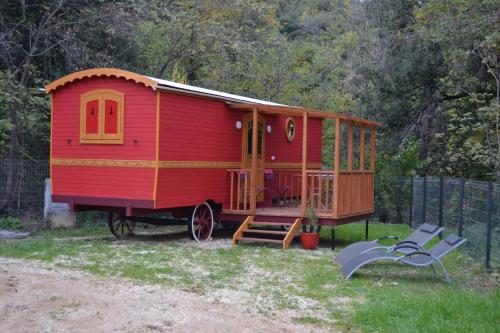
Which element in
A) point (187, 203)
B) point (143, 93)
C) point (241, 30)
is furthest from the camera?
point (241, 30)

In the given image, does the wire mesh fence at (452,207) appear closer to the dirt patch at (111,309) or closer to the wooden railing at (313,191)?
the wooden railing at (313,191)

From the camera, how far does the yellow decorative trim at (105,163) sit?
10523 millimetres

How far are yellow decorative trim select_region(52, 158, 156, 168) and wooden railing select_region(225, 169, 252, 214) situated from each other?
2.33 metres

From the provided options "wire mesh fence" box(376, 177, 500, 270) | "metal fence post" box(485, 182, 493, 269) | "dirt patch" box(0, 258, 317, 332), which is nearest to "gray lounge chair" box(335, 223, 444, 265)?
"wire mesh fence" box(376, 177, 500, 270)

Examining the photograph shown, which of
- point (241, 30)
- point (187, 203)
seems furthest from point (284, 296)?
point (241, 30)

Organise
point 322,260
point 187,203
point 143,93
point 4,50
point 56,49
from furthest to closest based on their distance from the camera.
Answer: point 56,49 < point 4,50 < point 187,203 < point 143,93 < point 322,260

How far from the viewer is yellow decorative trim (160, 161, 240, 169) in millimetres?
10719

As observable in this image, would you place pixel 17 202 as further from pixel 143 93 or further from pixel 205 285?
pixel 205 285

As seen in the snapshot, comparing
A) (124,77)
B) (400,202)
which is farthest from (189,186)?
(400,202)

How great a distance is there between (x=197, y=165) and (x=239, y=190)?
1244 millimetres

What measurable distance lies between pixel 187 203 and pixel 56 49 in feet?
23.0

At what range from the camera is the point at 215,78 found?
822 inches

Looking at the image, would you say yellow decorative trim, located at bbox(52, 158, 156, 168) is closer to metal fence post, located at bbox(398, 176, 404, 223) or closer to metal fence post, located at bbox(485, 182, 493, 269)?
metal fence post, located at bbox(485, 182, 493, 269)

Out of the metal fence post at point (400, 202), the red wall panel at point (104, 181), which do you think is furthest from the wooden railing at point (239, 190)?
the metal fence post at point (400, 202)
